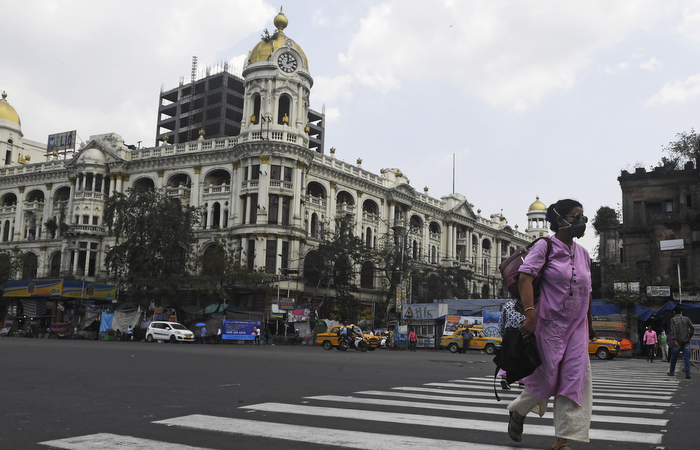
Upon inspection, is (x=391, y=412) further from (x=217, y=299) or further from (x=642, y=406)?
(x=217, y=299)

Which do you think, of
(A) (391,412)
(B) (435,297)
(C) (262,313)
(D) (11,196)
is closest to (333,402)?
(A) (391,412)

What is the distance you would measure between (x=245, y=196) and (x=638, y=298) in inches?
1194

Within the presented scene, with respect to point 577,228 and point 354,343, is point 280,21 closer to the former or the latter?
point 354,343

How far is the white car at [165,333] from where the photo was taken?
4175cm

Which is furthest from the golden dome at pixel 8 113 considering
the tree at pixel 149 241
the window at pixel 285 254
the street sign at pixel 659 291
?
the street sign at pixel 659 291

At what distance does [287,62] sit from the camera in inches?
2210

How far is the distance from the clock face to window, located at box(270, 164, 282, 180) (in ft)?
30.7

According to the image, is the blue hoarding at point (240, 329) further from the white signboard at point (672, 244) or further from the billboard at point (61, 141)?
the billboard at point (61, 141)

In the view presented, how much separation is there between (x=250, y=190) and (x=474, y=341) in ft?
76.1

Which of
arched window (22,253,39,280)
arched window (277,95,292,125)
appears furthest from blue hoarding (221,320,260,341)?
arched window (22,253,39,280)

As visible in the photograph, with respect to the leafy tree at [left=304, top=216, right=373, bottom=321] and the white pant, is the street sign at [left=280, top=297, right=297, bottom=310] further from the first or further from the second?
the white pant

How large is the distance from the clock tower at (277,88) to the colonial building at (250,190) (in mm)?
95

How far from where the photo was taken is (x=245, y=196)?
5278 centimetres

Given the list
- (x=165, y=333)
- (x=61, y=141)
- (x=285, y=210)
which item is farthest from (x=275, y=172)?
(x=61, y=141)
